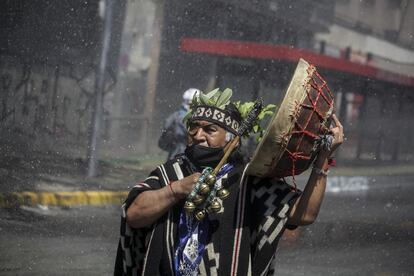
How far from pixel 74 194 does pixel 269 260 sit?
20.7 feet

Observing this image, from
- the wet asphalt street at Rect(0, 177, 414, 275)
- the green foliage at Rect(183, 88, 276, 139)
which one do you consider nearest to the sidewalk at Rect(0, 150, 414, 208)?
the wet asphalt street at Rect(0, 177, 414, 275)

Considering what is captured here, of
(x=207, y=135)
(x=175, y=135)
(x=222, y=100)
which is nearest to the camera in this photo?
(x=207, y=135)

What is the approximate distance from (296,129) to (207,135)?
0.39 meters

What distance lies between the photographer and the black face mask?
323 cm

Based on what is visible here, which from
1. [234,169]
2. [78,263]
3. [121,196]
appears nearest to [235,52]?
[121,196]

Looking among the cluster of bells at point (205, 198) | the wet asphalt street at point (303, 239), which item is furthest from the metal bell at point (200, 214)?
the wet asphalt street at point (303, 239)

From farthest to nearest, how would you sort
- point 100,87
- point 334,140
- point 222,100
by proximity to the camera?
point 100,87
point 222,100
point 334,140

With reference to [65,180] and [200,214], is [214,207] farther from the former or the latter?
[65,180]

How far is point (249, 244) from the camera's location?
10.5ft

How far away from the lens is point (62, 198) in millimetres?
9008

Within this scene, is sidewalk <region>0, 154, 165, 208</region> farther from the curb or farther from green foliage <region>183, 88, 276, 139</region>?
green foliage <region>183, 88, 276, 139</region>

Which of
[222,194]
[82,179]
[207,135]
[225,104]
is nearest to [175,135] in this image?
[82,179]

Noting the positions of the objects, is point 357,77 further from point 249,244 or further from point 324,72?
point 249,244

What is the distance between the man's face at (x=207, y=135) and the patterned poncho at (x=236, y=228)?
0.10 meters
